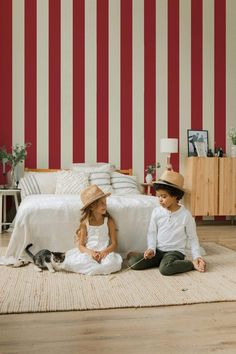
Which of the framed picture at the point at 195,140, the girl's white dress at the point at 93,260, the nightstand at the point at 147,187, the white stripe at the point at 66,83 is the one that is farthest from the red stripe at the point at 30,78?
the girl's white dress at the point at 93,260

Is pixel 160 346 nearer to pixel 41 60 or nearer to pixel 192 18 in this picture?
pixel 41 60

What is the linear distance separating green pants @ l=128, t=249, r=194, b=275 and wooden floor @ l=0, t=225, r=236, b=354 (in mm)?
691

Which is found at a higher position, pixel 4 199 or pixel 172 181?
pixel 172 181

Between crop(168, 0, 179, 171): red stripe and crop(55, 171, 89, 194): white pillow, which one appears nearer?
crop(55, 171, 89, 194): white pillow

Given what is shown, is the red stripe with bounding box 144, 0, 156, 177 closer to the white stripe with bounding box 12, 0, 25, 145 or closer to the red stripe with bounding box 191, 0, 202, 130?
the red stripe with bounding box 191, 0, 202, 130

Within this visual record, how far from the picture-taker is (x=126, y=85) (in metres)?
6.11

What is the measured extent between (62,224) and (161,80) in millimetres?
3458

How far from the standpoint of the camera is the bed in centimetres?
341

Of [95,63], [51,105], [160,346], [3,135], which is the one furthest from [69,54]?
[160,346]

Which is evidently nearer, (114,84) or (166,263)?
(166,263)

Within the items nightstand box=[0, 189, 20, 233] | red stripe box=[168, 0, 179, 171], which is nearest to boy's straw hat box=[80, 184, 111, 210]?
nightstand box=[0, 189, 20, 233]

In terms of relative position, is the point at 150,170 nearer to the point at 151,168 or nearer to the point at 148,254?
the point at 151,168

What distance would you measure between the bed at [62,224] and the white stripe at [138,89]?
2.52m

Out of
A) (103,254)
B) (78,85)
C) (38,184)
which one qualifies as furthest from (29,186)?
(103,254)
